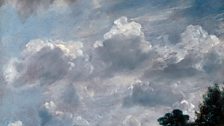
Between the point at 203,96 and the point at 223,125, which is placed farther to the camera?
the point at 203,96

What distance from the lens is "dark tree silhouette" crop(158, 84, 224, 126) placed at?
80.8m

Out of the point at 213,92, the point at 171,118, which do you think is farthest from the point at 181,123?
the point at 213,92

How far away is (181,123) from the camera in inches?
3248

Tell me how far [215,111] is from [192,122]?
4.26 metres

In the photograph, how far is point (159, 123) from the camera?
83.0 m

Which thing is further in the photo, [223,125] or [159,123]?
[159,123]

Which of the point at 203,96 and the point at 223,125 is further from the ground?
the point at 203,96

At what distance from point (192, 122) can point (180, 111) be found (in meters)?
2.61

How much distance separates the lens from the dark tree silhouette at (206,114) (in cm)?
8081

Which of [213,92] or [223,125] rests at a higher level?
[213,92]

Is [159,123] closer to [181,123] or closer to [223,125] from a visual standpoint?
[181,123]

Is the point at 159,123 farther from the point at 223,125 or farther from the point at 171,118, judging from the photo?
the point at 223,125

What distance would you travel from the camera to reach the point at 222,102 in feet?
267

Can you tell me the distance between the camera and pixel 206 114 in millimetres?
81750
